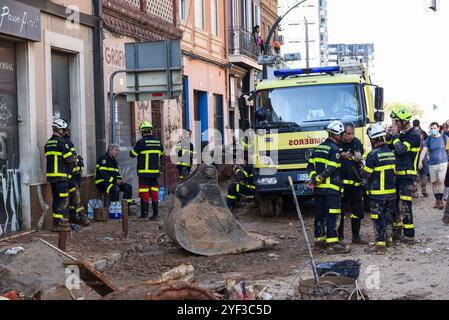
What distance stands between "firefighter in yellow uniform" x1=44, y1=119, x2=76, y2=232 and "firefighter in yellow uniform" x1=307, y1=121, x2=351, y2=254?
13.4 ft

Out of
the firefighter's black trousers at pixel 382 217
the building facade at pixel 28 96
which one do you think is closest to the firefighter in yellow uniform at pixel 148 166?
the building facade at pixel 28 96

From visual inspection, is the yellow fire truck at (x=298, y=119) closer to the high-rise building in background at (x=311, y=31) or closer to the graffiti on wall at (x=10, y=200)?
the graffiti on wall at (x=10, y=200)

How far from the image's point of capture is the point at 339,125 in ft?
32.7

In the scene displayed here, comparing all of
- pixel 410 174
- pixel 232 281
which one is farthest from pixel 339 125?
pixel 232 281

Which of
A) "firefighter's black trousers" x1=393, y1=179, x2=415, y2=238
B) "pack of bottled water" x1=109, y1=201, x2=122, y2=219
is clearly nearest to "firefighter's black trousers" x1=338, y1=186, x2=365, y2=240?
"firefighter's black trousers" x1=393, y1=179, x2=415, y2=238

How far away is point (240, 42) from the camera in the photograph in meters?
26.9

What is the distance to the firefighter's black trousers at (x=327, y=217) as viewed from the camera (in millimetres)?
9680

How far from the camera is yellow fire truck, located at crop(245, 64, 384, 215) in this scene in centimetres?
1304

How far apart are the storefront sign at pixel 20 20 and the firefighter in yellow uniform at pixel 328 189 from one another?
5.05 meters

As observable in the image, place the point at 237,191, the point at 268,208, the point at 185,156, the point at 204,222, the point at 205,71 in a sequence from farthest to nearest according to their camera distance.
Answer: the point at 205,71 → the point at 185,156 → the point at 237,191 → the point at 268,208 → the point at 204,222

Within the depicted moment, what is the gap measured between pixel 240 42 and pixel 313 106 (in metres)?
14.2

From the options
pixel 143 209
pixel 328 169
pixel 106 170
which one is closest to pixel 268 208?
pixel 143 209

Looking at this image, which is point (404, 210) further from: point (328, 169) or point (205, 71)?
point (205, 71)
